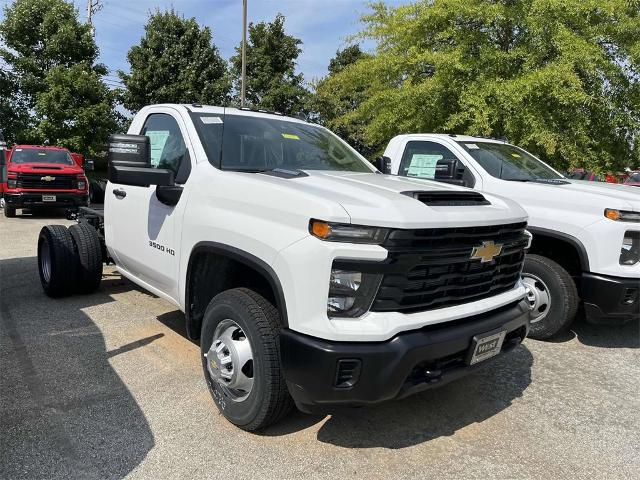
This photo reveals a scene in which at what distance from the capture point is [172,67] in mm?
24219

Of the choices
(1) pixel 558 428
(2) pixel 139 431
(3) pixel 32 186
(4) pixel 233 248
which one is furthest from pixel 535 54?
(3) pixel 32 186

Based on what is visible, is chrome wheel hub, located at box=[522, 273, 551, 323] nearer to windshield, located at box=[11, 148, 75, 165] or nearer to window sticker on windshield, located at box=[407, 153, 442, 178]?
window sticker on windshield, located at box=[407, 153, 442, 178]

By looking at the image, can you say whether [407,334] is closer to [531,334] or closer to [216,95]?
[531,334]

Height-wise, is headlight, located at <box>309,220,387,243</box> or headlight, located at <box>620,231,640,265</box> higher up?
headlight, located at <box>309,220,387,243</box>

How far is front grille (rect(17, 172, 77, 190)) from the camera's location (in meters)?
12.3

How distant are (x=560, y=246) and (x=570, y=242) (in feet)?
1.04

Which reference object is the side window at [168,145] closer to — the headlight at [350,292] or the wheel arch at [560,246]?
the headlight at [350,292]

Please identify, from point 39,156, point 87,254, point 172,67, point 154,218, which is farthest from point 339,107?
point 154,218

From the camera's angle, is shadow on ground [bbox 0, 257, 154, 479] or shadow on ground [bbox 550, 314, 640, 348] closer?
shadow on ground [bbox 0, 257, 154, 479]

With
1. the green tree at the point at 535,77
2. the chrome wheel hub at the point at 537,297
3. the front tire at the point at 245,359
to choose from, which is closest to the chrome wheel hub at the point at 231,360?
the front tire at the point at 245,359

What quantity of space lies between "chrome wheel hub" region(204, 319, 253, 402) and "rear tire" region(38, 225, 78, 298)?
9.52 ft

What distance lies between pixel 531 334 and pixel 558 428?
165 cm

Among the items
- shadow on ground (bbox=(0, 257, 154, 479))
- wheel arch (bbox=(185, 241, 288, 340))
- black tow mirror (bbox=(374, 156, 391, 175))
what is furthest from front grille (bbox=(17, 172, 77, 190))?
wheel arch (bbox=(185, 241, 288, 340))

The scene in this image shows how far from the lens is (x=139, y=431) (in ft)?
9.68
